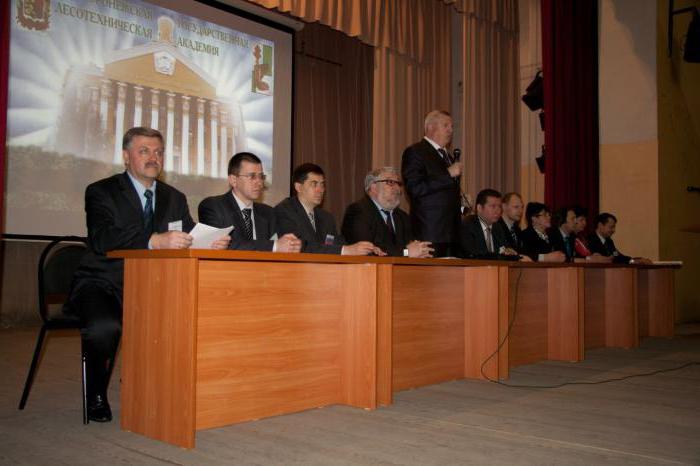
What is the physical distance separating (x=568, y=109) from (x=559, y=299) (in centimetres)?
402

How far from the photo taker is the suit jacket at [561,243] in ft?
16.9

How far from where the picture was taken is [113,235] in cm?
246

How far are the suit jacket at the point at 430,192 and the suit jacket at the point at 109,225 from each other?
1.60 m

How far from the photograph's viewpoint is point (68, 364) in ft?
12.2

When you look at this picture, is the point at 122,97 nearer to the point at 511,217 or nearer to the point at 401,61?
the point at 401,61

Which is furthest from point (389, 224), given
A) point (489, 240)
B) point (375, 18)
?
point (375, 18)

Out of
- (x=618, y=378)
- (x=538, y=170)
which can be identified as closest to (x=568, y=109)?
(x=538, y=170)

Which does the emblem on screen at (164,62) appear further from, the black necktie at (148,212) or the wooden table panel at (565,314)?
the wooden table panel at (565,314)

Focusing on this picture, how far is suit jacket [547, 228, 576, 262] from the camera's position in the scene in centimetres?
516

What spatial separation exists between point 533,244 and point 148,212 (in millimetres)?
3065

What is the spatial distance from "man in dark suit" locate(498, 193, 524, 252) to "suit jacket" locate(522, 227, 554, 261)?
5 cm

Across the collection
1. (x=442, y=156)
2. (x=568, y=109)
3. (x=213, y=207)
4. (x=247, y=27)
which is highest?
(x=247, y=27)

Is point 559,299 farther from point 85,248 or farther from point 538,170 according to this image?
point 538,170

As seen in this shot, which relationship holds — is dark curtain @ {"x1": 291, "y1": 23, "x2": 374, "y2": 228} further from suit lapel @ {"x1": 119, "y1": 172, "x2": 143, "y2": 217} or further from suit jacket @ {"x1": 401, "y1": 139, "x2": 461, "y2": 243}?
suit lapel @ {"x1": 119, "y1": 172, "x2": 143, "y2": 217}
